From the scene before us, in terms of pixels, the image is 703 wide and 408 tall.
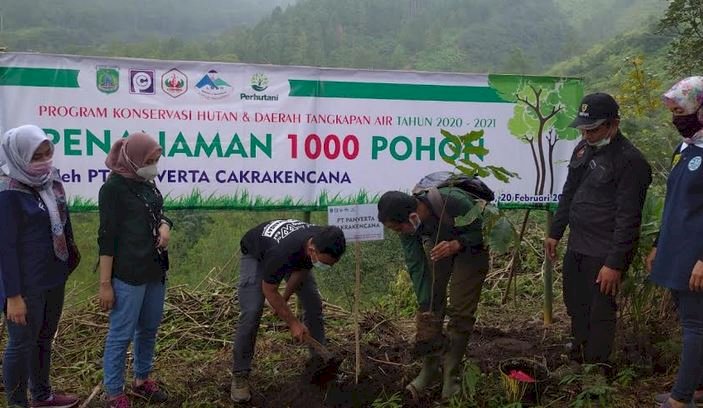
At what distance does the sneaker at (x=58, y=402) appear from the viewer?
3.49m

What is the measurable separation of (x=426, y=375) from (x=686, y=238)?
1.53 meters

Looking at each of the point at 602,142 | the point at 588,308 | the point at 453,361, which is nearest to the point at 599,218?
the point at 602,142

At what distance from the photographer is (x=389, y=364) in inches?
159

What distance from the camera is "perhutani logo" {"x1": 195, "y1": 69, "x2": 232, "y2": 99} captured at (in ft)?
14.1

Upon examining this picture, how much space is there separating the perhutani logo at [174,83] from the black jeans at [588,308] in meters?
2.68

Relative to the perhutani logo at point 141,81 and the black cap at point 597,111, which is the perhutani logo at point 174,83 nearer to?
the perhutani logo at point 141,81

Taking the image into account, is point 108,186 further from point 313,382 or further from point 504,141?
point 504,141

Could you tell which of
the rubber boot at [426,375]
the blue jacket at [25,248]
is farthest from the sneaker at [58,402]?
the rubber boot at [426,375]

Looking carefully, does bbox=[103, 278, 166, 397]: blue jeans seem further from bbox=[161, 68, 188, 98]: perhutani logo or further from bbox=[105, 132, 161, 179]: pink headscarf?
bbox=[161, 68, 188, 98]: perhutani logo

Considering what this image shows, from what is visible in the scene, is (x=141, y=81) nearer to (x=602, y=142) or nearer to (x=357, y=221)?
(x=357, y=221)

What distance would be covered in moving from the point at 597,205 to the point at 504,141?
1.36 m

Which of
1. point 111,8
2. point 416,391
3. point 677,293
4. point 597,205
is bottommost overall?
point 416,391

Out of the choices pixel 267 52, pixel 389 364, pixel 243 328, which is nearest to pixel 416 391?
pixel 389 364

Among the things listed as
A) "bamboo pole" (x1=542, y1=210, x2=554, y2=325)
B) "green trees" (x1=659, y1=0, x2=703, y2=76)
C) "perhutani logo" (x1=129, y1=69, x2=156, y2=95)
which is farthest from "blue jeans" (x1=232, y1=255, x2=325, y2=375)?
"green trees" (x1=659, y1=0, x2=703, y2=76)
